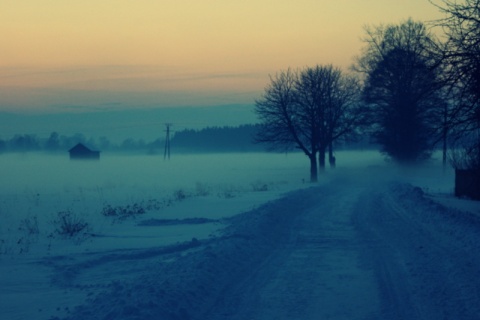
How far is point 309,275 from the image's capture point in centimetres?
977

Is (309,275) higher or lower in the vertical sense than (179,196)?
higher

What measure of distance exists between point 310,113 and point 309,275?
4035 centimetres

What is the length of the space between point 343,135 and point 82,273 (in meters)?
45.4

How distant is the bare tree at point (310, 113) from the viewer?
4838 centimetres

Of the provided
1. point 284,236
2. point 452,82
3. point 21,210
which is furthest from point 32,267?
point 21,210

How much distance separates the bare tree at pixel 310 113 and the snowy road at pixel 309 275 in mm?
31900

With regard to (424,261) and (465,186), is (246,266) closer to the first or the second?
(424,261)

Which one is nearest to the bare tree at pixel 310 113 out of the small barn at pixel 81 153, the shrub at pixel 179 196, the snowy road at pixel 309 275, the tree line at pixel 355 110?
the tree line at pixel 355 110

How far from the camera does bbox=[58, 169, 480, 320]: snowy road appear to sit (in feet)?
24.5

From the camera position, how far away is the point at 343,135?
53531 millimetres

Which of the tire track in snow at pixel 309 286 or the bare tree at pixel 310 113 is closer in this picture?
the tire track in snow at pixel 309 286

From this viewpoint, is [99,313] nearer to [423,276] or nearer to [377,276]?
[377,276]

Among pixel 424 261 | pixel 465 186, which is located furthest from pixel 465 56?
pixel 465 186

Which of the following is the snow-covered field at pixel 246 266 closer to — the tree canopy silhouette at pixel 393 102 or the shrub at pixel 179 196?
the shrub at pixel 179 196
